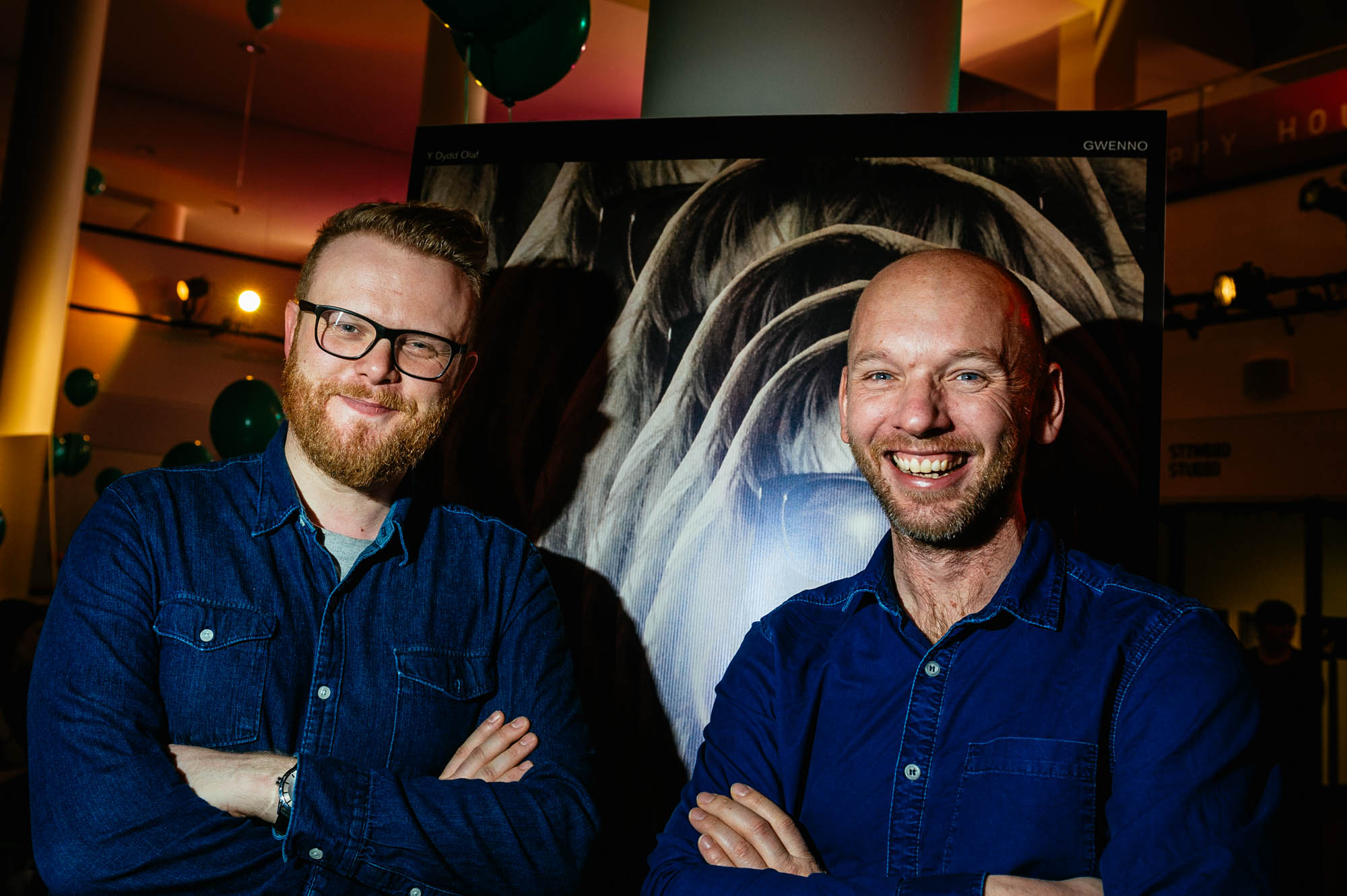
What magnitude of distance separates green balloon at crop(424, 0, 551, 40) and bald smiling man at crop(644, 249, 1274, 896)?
128 centimetres

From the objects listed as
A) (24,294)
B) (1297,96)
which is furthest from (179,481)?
(1297,96)

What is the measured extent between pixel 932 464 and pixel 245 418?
5241 mm

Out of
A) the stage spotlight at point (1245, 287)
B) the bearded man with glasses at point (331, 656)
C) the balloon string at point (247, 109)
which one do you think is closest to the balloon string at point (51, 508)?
the balloon string at point (247, 109)

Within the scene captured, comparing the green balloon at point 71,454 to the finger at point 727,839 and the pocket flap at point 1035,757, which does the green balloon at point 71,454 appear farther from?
the pocket flap at point 1035,757

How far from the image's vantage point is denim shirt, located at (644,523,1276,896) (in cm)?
136

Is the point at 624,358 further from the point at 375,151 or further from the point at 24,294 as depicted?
the point at 375,151

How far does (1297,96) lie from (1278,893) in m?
9.17

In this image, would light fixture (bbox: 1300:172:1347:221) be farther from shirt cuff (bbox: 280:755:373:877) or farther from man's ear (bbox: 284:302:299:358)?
shirt cuff (bbox: 280:755:373:877)

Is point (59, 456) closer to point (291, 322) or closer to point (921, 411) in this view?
point (291, 322)

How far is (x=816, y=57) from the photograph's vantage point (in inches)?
99.3

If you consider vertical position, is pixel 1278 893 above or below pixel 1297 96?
below

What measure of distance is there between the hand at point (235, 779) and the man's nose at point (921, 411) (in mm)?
1072

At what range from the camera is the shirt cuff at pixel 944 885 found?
139 cm

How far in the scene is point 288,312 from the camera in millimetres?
1890
